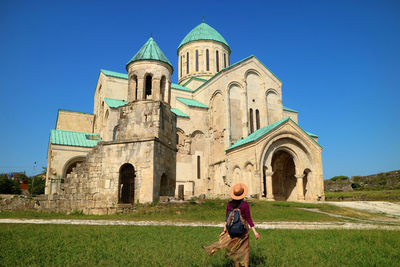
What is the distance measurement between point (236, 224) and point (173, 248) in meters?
1.68

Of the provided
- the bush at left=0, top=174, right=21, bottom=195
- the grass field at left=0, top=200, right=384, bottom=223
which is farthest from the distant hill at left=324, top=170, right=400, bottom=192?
the bush at left=0, top=174, right=21, bottom=195

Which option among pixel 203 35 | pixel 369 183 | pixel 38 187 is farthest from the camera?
pixel 38 187

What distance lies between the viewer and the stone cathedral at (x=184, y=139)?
1348 centimetres

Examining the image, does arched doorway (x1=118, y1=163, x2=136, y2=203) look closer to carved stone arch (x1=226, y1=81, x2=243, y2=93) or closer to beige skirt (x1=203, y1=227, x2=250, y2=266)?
beige skirt (x1=203, y1=227, x2=250, y2=266)

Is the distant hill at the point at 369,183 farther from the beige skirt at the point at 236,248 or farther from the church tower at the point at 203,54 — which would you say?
the beige skirt at the point at 236,248

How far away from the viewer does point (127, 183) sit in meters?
13.7

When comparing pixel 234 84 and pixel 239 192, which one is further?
pixel 234 84

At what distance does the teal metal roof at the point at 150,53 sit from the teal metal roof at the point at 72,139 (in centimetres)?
840

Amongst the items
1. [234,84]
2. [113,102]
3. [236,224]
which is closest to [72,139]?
[113,102]

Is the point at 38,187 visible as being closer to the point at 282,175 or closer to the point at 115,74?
the point at 115,74

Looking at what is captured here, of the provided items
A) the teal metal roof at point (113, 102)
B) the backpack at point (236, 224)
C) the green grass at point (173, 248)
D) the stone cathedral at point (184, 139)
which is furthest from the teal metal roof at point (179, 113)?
the backpack at point (236, 224)

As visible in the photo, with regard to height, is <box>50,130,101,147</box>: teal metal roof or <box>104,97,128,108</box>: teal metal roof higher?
<box>104,97,128,108</box>: teal metal roof

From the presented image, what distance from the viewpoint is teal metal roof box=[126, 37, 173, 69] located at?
15.1 metres

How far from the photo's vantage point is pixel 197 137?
2370cm
